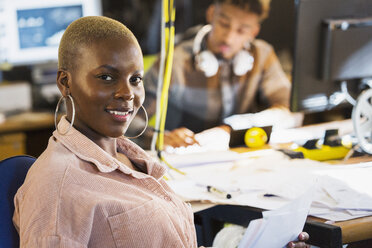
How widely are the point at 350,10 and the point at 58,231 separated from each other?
1.57 m

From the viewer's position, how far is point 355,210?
4.84ft

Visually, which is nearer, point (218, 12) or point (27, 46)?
point (218, 12)

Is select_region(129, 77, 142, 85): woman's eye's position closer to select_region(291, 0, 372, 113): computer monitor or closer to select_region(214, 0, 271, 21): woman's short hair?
select_region(291, 0, 372, 113): computer monitor

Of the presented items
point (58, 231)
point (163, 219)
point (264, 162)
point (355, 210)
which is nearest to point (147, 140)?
point (264, 162)

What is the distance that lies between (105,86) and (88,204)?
23 cm

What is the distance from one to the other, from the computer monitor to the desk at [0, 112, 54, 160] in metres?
1.89

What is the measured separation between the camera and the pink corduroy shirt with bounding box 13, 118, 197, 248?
37.2 inches

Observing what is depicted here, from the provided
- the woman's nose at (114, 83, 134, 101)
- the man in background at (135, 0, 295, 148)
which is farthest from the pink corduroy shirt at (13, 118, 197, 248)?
the man in background at (135, 0, 295, 148)

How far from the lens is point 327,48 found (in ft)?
6.88

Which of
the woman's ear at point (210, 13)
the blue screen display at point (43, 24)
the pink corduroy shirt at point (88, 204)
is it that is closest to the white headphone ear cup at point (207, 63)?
the woman's ear at point (210, 13)

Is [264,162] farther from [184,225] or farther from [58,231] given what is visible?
[58,231]

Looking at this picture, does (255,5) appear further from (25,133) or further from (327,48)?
(25,133)

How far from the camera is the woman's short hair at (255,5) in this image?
2588 millimetres

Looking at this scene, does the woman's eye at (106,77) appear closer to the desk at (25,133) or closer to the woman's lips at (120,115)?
the woman's lips at (120,115)
